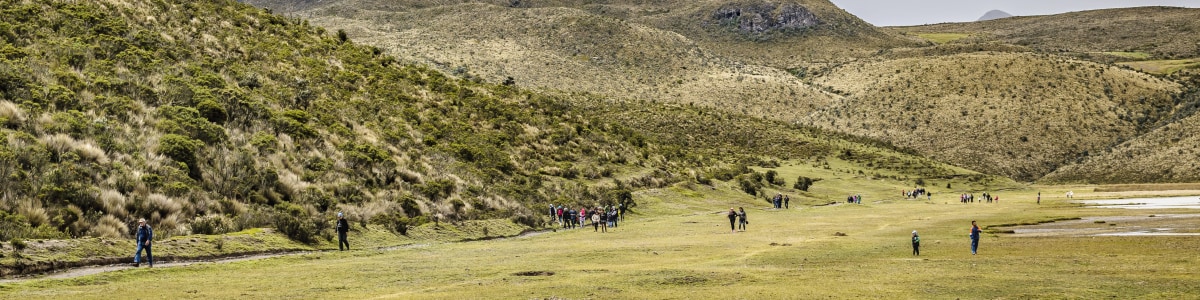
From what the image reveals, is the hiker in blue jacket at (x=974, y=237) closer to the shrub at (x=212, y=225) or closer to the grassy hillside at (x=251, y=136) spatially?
the grassy hillside at (x=251, y=136)

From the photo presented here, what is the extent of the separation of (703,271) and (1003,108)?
123 m

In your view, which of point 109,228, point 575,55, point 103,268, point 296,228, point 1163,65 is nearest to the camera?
point 103,268

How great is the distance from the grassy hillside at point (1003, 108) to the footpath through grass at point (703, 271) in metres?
96.0

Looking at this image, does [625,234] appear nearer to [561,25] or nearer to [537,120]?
[537,120]

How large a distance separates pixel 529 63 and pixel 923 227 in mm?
102878

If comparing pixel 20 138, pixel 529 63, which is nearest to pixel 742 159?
pixel 529 63

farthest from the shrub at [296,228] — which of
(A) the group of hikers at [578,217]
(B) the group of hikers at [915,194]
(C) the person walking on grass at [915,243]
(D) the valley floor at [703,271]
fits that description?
(B) the group of hikers at [915,194]

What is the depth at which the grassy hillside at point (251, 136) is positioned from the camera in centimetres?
3192

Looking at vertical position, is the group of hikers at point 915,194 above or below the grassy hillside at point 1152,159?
below

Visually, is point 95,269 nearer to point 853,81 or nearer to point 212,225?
point 212,225

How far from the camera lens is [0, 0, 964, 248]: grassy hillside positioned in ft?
105

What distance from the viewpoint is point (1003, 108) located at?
5246 inches

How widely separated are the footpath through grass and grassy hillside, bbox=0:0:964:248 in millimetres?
6519

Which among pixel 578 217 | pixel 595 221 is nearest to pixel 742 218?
pixel 595 221
